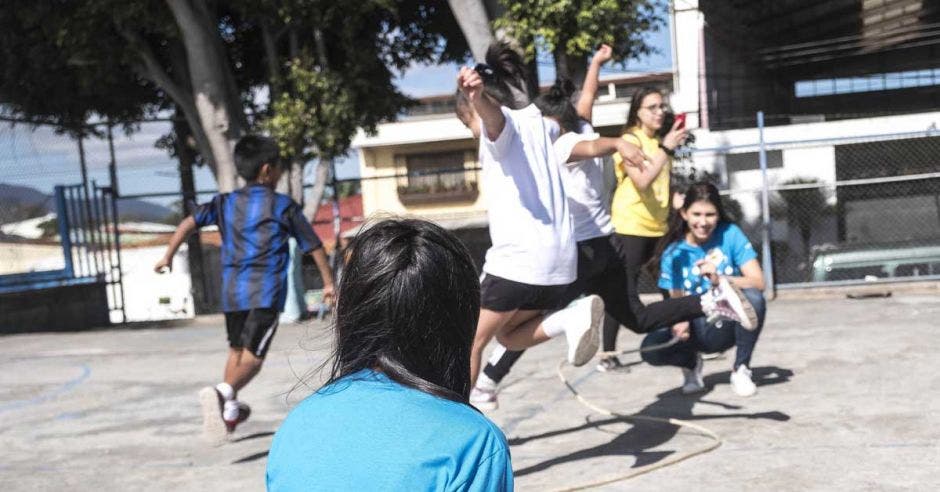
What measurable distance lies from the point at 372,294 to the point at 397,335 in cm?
8

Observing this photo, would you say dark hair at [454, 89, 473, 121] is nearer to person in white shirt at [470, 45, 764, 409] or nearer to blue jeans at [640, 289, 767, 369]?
person in white shirt at [470, 45, 764, 409]

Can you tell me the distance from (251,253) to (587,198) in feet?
5.98

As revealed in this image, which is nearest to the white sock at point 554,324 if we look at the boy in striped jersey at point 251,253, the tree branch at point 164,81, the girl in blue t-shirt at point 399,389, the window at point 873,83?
the boy in striped jersey at point 251,253

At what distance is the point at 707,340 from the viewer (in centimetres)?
583

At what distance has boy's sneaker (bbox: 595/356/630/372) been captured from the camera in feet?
23.7

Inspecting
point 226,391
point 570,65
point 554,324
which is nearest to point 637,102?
point 554,324

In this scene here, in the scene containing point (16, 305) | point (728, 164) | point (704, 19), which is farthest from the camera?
point (704, 19)

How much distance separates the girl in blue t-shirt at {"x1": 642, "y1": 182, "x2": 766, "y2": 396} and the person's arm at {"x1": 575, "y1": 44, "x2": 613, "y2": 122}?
29.7 inches

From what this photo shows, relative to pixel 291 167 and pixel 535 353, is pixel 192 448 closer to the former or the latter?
pixel 535 353

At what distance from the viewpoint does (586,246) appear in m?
5.41

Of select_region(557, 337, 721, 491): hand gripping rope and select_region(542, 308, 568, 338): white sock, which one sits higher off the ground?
select_region(542, 308, 568, 338): white sock

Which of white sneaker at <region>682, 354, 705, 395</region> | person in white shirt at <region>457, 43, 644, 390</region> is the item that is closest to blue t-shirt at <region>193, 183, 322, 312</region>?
person in white shirt at <region>457, 43, 644, 390</region>

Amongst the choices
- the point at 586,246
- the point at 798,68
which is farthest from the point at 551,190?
the point at 798,68

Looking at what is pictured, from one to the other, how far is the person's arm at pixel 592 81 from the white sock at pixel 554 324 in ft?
4.75
